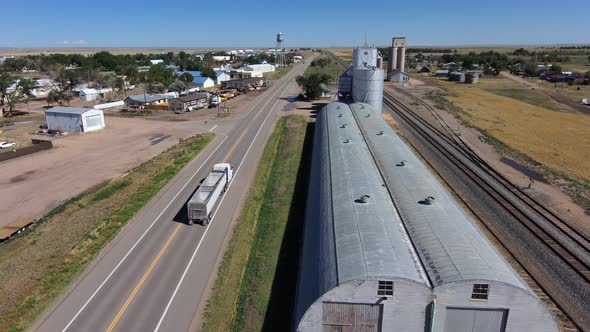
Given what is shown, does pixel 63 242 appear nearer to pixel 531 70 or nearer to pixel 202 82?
pixel 202 82

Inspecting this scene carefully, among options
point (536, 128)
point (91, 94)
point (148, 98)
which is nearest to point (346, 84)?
point (536, 128)

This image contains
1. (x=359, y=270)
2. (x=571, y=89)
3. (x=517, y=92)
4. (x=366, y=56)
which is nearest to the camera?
(x=359, y=270)

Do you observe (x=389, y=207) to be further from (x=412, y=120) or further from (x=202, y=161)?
(x=412, y=120)

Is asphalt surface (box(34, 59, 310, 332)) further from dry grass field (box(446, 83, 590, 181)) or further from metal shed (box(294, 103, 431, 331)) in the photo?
dry grass field (box(446, 83, 590, 181))

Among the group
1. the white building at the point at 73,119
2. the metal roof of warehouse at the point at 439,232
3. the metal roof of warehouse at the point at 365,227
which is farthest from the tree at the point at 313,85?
the metal roof of warehouse at the point at 439,232

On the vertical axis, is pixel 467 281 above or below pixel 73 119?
below

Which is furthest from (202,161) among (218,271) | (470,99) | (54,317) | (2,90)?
(470,99)
